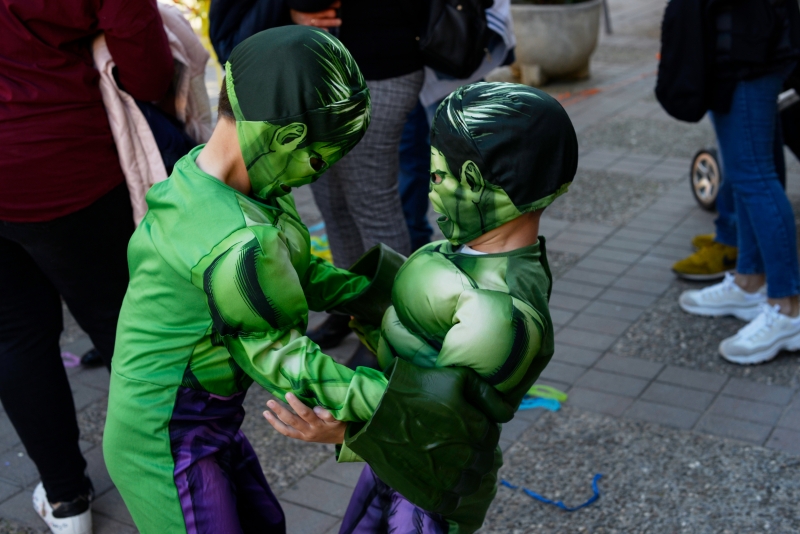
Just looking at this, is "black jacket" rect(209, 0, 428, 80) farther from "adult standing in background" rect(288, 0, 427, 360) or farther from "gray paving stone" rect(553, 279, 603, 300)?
"gray paving stone" rect(553, 279, 603, 300)

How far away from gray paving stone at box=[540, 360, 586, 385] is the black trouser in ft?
6.53

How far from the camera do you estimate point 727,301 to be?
175 inches

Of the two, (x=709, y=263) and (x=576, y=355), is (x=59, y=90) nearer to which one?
(x=576, y=355)

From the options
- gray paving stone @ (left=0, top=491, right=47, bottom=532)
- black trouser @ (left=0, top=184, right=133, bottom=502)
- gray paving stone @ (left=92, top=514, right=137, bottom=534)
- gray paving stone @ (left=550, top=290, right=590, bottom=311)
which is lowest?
gray paving stone @ (left=550, top=290, right=590, bottom=311)

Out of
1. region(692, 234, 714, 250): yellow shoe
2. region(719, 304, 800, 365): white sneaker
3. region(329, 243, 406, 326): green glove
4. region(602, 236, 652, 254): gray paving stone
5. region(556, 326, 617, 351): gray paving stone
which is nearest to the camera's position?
region(329, 243, 406, 326): green glove

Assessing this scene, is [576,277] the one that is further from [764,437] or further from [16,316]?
[16,316]

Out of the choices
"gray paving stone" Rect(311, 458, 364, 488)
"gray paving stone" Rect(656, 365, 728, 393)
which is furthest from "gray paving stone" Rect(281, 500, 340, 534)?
"gray paving stone" Rect(656, 365, 728, 393)

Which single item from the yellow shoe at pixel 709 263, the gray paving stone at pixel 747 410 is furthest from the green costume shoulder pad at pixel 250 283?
the yellow shoe at pixel 709 263

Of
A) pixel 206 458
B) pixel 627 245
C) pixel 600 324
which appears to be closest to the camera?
pixel 206 458

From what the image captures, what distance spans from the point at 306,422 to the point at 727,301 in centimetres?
328

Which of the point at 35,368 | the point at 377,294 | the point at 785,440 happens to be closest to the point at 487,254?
the point at 377,294

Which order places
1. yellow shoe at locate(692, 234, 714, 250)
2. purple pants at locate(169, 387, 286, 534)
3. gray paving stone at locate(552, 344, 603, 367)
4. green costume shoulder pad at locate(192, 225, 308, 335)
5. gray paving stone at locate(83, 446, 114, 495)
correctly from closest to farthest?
green costume shoulder pad at locate(192, 225, 308, 335), purple pants at locate(169, 387, 286, 534), gray paving stone at locate(83, 446, 114, 495), gray paving stone at locate(552, 344, 603, 367), yellow shoe at locate(692, 234, 714, 250)

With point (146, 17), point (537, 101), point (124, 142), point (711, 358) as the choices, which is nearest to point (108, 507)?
point (124, 142)

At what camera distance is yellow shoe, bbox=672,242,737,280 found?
483 centimetres
